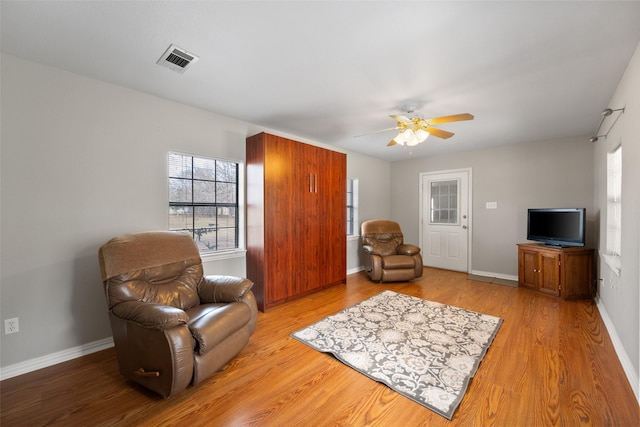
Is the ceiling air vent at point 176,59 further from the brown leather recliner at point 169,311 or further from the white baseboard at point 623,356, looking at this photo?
the white baseboard at point 623,356

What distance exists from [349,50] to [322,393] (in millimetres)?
2511

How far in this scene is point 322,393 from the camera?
6.10 feet

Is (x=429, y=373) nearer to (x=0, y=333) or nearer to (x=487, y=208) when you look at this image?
(x=0, y=333)

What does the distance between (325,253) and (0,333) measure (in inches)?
132

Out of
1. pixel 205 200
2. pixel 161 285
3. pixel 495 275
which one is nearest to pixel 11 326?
pixel 161 285

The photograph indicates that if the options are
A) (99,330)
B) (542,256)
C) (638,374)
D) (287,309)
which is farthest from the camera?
(542,256)

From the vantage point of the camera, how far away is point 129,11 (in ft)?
5.25

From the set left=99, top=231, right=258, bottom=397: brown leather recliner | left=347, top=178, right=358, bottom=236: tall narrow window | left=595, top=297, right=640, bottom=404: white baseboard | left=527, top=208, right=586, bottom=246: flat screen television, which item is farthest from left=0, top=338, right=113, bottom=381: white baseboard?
left=527, top=208, right=586, bottom=246: flat screen television

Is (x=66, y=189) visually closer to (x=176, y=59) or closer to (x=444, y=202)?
(x=176, y=59)

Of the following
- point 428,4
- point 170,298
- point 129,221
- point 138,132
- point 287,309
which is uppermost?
point 428,4

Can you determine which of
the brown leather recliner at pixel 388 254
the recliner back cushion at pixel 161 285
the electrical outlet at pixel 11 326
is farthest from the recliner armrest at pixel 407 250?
the electrical outlet at pixel 11 326

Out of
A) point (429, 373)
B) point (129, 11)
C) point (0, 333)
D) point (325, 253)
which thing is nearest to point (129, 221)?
point (0, 333)

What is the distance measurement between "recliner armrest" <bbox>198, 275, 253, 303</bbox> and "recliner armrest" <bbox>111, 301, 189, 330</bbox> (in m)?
0.55

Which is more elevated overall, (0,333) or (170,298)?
(170,298)
